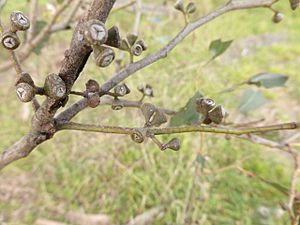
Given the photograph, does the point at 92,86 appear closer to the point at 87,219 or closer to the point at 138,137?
the point at 138,137

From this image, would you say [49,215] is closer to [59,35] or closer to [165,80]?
[165,80]

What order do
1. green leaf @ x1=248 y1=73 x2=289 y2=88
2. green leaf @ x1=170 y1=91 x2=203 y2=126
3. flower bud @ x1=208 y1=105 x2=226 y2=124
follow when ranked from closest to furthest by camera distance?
flower bud @ x1=208 y1=105 x2=226 y2=124, green leaf @ x1=170 y1=91 x2=203 y2=126, green leaf @ x1=248 y1=73 x2=289 y2=88

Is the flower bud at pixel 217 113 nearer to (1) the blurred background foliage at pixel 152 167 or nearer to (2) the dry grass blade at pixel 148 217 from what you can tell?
(1) the blurred background foliage at pixel 152 167

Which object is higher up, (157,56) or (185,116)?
(157,56)

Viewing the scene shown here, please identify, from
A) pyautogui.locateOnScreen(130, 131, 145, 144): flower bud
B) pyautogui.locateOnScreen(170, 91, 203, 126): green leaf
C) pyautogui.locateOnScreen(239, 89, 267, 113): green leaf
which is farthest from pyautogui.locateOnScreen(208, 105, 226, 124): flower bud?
pyautogui.locateOnScreen(239, 89, 267, 113): green leaf

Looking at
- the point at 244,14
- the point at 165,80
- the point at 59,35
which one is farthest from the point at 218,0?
the point at 165,80

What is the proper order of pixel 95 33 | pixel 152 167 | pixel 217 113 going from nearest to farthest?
pixel 95 33 < pixel 217 113 < pixel 152 167

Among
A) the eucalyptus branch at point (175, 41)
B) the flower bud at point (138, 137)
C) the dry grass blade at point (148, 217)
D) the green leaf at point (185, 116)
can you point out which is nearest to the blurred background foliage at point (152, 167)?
the dry grass blade at point (148, 217)

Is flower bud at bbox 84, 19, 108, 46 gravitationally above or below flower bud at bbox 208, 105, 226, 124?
above

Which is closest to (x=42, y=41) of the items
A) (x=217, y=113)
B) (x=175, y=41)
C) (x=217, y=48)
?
(x=217, y=48)

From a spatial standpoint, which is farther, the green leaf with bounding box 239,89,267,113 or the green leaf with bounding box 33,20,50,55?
the green leaf with bounding box 239,89,267,113

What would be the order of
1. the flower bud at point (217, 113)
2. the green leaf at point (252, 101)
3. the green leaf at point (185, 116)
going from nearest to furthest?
1. the flower bud at point (217, 113)
2. the green leaf at point (185, 116)
3. the green leaf at point (252, 101)

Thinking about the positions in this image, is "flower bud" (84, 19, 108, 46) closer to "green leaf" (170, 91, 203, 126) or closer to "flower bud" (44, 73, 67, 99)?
"flower bud" (44, 73, 67, 99)
